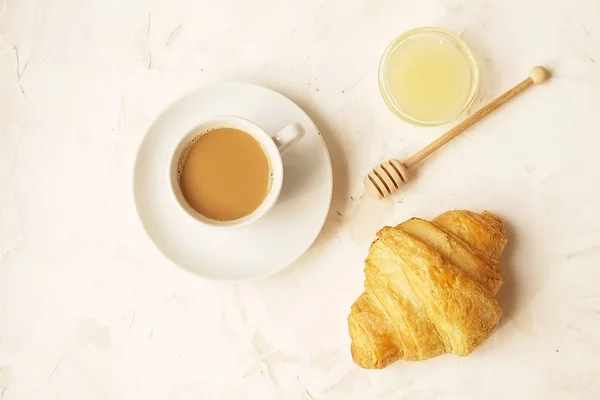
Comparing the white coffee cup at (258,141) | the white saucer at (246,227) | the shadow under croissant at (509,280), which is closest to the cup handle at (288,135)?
the white coffee cup at (258,141)

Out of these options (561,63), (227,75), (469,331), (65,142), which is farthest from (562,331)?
(65,142)

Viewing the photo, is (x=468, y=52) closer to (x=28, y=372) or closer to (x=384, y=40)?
(x=384, y=40)

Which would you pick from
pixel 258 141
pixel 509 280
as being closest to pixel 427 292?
pixel 509 280

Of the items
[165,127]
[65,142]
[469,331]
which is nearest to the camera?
→ [469,331]

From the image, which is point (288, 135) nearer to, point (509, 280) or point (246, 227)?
point (246, 227)

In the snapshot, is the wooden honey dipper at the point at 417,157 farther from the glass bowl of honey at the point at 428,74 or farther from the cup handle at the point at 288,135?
the cup handle at the point at 288,135

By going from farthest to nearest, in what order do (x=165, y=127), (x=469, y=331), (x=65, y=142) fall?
(x=65, y=142) < (x=165, y=127) < (x=469, y=331)

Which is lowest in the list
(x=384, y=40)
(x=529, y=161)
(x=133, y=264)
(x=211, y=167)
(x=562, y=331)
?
(x=133, y=264)
